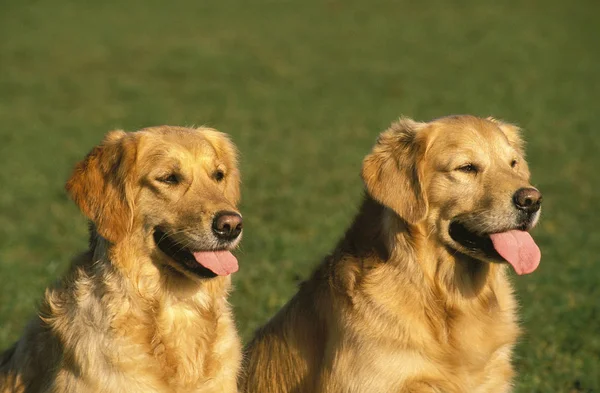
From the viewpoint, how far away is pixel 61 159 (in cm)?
1862

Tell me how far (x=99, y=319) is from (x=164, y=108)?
19110mm

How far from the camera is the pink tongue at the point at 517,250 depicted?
19.5ft

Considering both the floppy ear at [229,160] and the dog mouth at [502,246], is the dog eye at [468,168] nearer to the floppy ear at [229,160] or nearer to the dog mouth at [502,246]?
the dog mouth at [502,246]

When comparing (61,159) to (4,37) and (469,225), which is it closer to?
(469,225)

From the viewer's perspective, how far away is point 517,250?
5984mm

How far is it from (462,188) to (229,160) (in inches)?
63.7

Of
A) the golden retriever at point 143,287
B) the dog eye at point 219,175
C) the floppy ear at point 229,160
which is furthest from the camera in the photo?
the floppy ear at point 229,160

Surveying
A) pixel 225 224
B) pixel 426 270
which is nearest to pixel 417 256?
pixel 426 270

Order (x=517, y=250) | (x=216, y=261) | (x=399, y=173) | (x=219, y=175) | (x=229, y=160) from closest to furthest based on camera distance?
(x=216, y=261), (x=517, y=250), (x=399, y=173), (x=219, y=175), (x=229, y=160)

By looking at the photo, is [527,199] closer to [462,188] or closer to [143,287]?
[462,188]

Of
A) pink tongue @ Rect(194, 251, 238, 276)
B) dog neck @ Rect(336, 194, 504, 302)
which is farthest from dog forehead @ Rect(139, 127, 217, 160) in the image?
dog neck @ Rect(336, 194, 504, 302)

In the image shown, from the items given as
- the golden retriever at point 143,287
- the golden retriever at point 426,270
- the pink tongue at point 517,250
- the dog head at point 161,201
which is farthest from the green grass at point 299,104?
the dog head at point 161,201

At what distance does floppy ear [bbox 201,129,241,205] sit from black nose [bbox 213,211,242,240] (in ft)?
2.07

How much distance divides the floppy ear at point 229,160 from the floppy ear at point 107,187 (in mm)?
704
